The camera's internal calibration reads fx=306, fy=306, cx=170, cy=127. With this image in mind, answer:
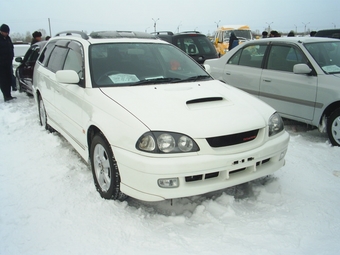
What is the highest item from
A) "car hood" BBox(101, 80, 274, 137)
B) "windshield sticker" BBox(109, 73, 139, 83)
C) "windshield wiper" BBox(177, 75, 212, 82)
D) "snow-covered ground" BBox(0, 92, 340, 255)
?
"windshield sticker" BBox(109, 73, 139, 83)

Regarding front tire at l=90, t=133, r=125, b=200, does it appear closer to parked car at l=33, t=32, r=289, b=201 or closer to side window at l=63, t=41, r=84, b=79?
parked car at l=33, t=32, r=289, b=201

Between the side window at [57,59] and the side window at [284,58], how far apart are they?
3481 millimetres

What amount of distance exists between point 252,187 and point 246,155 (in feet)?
2.39

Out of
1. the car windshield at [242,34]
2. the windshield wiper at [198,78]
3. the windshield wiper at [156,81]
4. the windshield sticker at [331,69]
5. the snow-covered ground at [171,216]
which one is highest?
the car windshield at [242,34]

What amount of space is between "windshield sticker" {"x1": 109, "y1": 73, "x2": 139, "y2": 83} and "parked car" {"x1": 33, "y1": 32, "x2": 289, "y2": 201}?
0.01 meters

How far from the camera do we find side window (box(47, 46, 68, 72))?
14.0 ft

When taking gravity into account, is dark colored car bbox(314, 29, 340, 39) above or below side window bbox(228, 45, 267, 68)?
above

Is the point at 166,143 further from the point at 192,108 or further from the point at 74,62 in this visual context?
the point at 74,62

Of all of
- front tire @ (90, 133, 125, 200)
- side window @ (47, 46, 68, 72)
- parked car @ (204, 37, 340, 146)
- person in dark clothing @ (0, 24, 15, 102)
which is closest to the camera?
front tire @ (90, 133, 125, 200)

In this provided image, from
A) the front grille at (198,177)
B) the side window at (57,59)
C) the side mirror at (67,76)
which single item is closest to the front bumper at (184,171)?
the front grille at (198,177)

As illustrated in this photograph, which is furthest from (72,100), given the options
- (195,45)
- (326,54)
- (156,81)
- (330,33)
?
(330,33)

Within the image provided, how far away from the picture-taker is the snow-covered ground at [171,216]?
93.4 inches

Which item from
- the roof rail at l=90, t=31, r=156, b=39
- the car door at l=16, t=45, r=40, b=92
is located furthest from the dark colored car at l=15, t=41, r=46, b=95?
the roof rail at l=90, t=31, r=156, b=39

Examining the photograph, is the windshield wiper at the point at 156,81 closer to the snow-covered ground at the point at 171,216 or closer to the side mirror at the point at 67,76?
the side mirror at the point at 67,76
